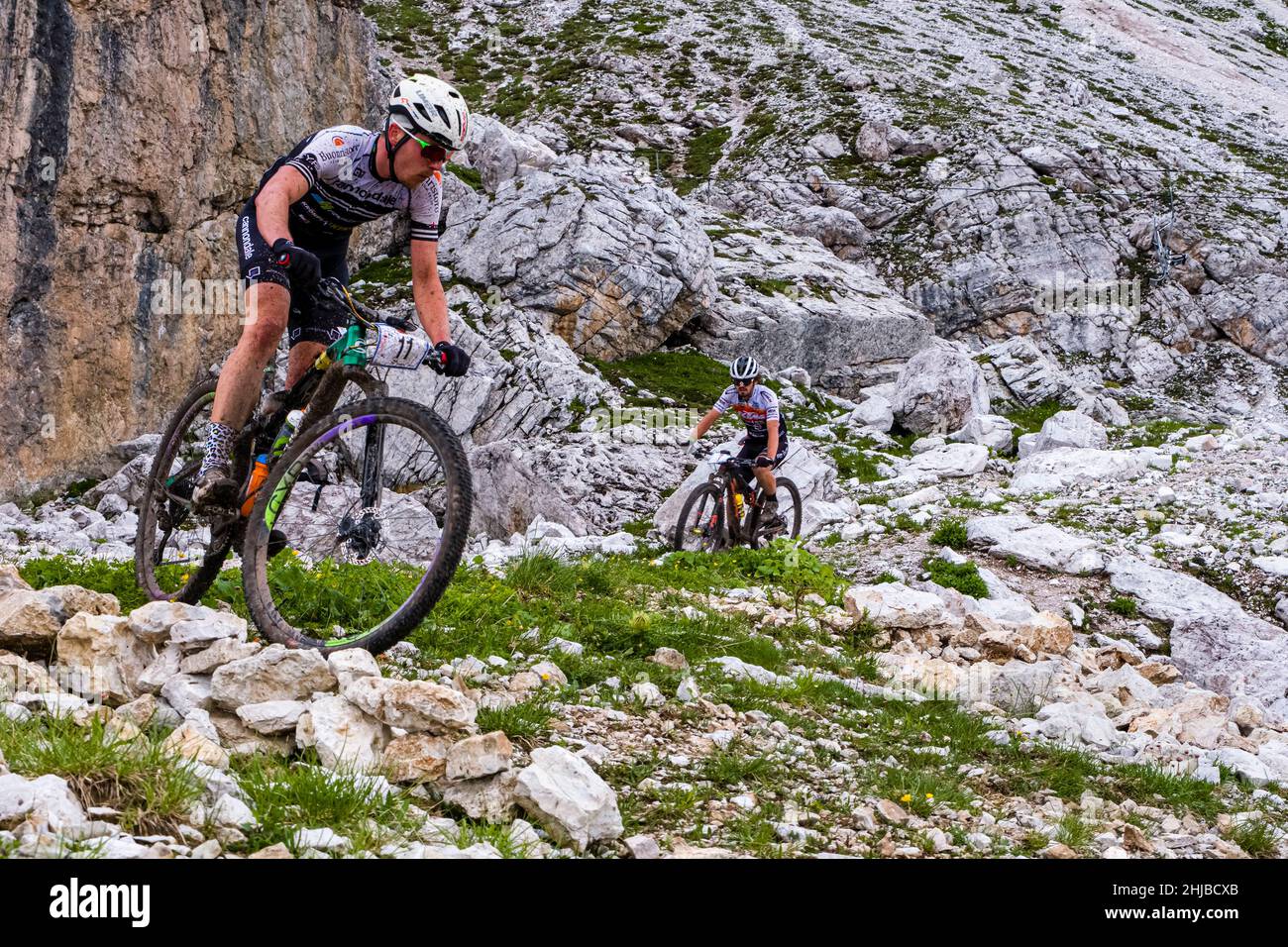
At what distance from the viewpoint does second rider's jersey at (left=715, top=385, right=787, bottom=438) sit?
15.0 m

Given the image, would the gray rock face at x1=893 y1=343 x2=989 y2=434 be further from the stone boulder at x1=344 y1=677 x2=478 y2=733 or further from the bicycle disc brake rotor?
the stone boulder at x1=344 y1=677 x2=478 y2=733

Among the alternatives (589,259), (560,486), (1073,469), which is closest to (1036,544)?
(1073,469)

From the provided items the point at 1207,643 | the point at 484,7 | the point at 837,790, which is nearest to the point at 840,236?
the point at 1207,643

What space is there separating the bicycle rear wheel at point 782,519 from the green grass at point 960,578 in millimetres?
2408

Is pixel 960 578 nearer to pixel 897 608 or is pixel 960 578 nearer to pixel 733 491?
pixel 897 608

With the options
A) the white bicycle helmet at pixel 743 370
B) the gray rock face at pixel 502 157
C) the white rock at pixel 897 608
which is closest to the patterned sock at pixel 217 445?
the white rock at pixel 897 608

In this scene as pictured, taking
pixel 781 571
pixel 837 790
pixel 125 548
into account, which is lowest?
pixel 125 548

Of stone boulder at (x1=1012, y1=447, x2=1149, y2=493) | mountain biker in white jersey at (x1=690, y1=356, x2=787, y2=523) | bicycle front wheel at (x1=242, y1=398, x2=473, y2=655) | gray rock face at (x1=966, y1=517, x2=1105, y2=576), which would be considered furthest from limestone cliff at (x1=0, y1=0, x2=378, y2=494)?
stone boulder at (x1=1012, y1=447, x2=1149, y2=493)

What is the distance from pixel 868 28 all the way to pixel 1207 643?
70.0 meters

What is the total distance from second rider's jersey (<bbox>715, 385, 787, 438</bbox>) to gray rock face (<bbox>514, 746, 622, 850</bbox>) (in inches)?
457

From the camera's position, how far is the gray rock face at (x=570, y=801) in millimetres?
3566

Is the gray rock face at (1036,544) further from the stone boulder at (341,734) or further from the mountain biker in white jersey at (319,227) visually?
the stone boulder at (341,734)
